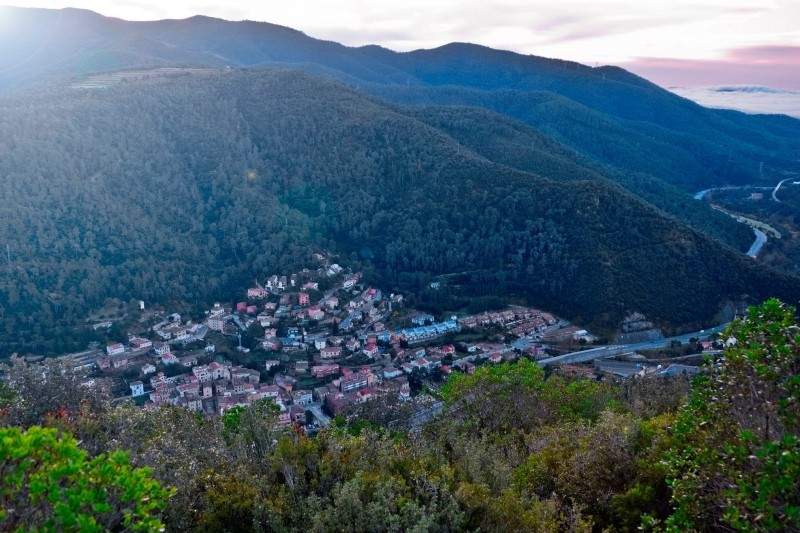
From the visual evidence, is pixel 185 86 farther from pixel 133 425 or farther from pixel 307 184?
pixel 133 425

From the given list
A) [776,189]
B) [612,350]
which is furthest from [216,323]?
[776,189]

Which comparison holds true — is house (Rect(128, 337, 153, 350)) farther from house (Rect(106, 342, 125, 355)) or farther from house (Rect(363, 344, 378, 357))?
house (Rect(363, 344, 378, 357))

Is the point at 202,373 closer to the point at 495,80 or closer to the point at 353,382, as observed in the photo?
the point at 353,382

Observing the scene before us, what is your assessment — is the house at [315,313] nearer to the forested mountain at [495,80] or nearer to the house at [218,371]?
the house at [218,371]

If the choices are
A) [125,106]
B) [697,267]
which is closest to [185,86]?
[125,106]

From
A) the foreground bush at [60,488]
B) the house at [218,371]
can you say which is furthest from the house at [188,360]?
the foreground bush at [60,488]

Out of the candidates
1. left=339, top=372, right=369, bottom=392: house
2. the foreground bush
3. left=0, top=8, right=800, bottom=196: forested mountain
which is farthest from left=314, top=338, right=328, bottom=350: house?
left=0, top=8, right=800, bottom=196: forested mountain
